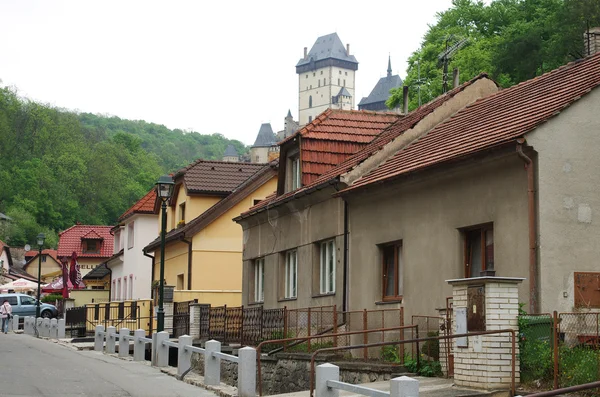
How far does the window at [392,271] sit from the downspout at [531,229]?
4639mm

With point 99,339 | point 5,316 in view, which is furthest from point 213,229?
point 5,316

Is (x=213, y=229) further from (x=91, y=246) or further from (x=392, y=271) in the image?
(x=91, y=246)

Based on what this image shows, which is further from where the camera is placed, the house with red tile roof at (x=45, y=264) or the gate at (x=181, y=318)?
the house with red tile roof at (x=45, y=264)

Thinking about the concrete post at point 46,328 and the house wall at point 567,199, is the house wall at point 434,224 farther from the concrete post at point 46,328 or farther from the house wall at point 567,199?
the concrete post at point 46,328

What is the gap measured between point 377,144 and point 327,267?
332 centimetres

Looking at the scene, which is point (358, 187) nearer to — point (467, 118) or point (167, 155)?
point (467, 118)

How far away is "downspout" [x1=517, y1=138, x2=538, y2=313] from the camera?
49.3 ft

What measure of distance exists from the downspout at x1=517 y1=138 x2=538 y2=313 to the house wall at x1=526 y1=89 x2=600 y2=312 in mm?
102

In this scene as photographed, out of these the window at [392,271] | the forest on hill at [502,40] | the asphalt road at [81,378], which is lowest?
the asphalt road at [81,378]

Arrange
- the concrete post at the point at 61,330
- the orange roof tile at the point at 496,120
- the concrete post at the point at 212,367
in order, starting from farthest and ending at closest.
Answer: the concrete post at the point at 61,330
the concrete post at the point at 212,367
the orange roof tile at the point at 496,120

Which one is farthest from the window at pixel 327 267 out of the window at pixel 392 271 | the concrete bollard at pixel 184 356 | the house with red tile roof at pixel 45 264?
the house with red tile roof at pixel 45 264

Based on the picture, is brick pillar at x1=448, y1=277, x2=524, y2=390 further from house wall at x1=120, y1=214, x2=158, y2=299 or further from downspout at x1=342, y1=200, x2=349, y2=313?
house wall at x1=120, y1=214, x2=158, y2=299

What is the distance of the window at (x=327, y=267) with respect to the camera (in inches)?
899

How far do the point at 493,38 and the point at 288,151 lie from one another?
125ft
